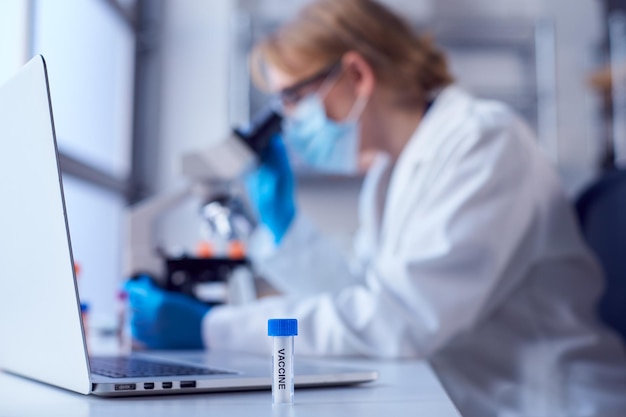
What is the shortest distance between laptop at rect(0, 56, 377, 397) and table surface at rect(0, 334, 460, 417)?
12 millimetres

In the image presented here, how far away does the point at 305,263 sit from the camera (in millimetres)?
1785

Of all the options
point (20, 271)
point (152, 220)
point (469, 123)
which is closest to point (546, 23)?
point (469, 123)

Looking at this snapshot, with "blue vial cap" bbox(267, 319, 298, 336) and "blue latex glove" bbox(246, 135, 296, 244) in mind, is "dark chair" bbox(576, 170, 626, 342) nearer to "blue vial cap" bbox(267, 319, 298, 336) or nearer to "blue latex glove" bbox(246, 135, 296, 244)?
"blue latex glove" bbox(246, 135, 296, 244)

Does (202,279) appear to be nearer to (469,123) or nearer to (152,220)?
(152,220)

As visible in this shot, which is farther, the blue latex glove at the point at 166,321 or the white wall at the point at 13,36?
the white wall at the point at 13,36

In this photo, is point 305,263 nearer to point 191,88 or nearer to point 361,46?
point 361,46

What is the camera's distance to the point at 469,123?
1.37 metres

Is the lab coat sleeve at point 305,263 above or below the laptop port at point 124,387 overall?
above

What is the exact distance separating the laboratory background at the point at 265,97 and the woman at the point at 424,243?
67cm

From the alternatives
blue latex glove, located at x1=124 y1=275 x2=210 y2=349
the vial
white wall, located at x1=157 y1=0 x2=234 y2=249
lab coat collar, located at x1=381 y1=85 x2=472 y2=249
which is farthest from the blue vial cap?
white wall, located at x1=157 y1=0 x2=234 y2=249

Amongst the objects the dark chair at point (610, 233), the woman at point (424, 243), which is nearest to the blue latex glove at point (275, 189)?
the woman at point (424, 243)

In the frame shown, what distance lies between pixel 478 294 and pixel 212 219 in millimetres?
630

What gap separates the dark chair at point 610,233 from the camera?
1.49m

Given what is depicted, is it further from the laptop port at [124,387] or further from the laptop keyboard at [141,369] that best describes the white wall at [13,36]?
the laptop port at [124,387]
